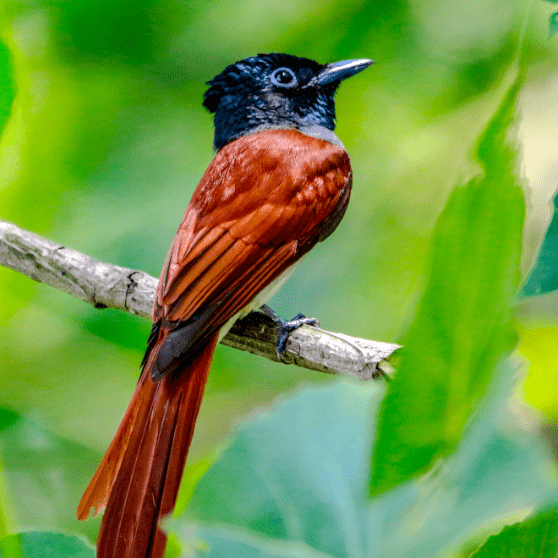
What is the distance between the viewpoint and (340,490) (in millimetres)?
167

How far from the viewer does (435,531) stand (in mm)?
139

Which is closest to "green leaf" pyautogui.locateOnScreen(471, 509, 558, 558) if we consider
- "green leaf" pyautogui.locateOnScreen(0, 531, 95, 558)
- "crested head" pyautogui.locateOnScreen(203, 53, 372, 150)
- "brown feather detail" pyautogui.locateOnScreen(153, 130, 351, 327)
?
"green leaf" pyautogui.locateOnScreen(0, 531, 95, 558)

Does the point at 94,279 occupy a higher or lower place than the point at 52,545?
higher

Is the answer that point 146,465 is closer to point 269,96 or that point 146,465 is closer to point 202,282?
point 202,282

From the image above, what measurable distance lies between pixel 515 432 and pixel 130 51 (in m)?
0.58

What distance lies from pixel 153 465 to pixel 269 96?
528 millimetres

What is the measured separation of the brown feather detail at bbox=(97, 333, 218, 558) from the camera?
29cm

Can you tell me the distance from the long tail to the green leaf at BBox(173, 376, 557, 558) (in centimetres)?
10

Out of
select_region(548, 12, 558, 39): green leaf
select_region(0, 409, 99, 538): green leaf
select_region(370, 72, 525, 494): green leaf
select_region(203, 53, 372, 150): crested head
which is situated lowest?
select_region(0, 409, 99, 538): green leaf

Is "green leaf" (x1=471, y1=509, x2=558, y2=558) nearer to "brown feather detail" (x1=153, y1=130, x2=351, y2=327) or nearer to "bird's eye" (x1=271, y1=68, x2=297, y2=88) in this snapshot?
"brown feather detail" (x1=153, y1=130, x2=351, y2=327)

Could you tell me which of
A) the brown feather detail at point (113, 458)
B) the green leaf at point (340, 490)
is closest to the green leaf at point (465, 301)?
the green leaf at point (340, 490)

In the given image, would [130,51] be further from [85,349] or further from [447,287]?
[447,287]

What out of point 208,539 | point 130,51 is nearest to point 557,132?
point 208,539

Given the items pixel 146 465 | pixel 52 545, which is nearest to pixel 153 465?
pixel 146 465
